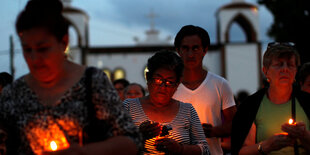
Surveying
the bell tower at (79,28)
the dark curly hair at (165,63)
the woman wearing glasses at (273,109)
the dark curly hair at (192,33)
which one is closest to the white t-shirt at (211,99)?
the dark curly hair at (192,33)

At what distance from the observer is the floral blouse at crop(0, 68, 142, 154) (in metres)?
2.05

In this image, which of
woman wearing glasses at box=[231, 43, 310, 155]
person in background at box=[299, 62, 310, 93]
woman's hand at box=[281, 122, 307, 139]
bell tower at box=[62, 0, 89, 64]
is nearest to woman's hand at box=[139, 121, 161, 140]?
woman wearing glasses at box=[231, 43, 310, 155]

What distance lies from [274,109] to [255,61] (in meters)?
35.6

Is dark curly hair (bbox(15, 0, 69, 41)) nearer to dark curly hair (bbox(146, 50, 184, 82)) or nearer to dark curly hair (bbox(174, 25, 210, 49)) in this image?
dark curly hair (bbox(146, 50, 184, 82))

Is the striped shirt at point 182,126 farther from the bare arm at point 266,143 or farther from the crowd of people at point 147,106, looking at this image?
the bare arm at point 266,143

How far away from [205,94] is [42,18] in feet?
7.62

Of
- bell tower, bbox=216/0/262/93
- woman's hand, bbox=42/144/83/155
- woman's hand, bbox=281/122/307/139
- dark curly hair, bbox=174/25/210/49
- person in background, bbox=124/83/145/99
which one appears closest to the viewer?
woman's hand, bbox=42/144/83/155

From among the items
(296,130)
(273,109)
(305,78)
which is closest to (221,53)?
(305,78)

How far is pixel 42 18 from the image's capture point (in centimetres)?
207

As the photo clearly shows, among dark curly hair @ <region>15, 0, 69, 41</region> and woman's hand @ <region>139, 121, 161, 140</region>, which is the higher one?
dark curly hair @ <region>15, 0, 69, 41</region>

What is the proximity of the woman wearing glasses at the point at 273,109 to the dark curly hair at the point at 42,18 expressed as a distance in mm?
1858

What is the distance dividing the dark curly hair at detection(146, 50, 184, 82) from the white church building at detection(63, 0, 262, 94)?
34.2 m

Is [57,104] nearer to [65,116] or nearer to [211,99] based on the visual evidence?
[65,116]

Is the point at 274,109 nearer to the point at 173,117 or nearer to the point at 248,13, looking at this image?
the point at 173,117
